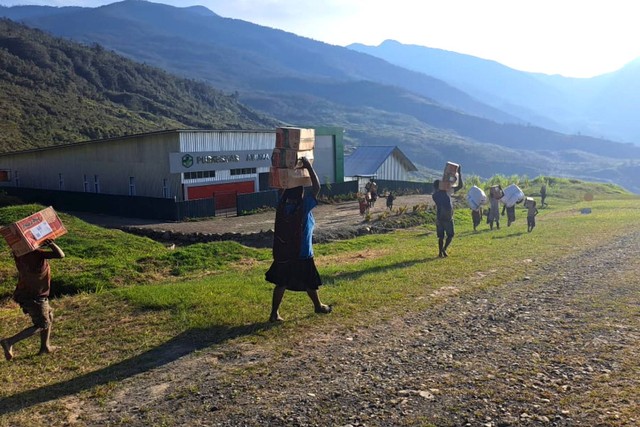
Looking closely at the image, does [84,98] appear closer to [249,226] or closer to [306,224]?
[249,226]

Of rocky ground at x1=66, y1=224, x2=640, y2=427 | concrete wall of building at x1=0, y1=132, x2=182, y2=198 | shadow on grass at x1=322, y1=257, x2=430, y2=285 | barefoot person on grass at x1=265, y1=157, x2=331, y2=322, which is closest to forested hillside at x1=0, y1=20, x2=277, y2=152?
concrete wall of building at x1=0, y1=132, x2=182, y2=198

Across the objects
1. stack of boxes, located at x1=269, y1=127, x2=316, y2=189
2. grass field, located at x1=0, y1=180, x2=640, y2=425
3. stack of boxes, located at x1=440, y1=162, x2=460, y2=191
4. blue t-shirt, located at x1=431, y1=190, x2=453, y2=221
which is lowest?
grass field, located at x1=0, y1=180, x2=640, y2=425

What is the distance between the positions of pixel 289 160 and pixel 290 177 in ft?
1.11

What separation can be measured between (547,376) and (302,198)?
14.0 feet

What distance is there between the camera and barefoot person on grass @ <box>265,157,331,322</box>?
880 centimetres

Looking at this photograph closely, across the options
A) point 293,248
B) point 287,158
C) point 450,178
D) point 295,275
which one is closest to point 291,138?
point 287,158

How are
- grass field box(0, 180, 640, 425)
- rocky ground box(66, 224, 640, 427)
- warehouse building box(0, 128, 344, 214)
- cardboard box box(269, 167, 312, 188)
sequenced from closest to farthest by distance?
rocky ground box(66, 224, 640, 427) < grass field box(0, 180, 640, 425) < cardboard box box(269, 167, 312, 188) < warehouse building box(0, 128, 344, 214)

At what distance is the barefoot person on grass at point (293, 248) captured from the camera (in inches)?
347

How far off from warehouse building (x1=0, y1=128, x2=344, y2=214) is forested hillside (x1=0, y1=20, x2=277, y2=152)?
67.6 feet

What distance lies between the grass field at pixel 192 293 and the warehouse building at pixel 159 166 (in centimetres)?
1454

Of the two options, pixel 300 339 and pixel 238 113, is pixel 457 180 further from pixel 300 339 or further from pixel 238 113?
pixel 238 113

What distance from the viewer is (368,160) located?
6069cm

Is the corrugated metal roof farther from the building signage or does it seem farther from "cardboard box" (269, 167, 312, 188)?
"cardboard box" (269, 167, 312, 188)

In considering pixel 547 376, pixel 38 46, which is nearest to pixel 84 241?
pixel 547 376
